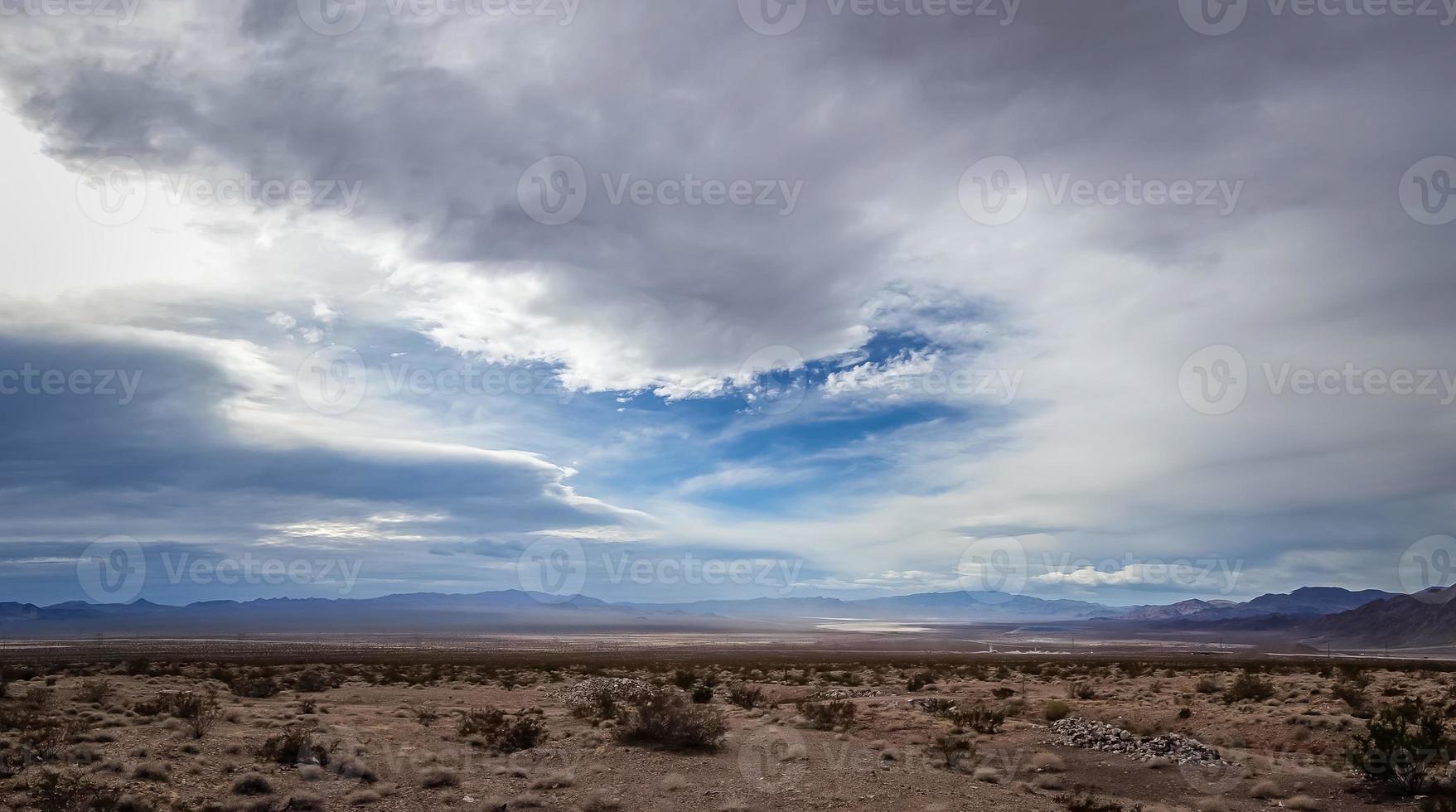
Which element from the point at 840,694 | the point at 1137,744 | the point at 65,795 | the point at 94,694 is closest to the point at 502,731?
the point at 65,795

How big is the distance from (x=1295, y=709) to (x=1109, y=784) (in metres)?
11.4

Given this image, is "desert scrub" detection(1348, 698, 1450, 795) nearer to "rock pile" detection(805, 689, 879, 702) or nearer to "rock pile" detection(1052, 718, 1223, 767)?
"rock pile" detection(1052, 718, 1223, 767)

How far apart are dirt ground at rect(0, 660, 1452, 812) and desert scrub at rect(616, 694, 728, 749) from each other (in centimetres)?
43

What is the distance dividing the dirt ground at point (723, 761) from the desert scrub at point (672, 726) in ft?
1.40

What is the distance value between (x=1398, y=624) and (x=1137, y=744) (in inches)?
8037

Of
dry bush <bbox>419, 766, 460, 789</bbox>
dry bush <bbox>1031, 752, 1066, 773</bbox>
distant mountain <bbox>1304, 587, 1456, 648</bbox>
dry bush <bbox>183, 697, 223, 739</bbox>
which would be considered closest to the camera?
dry bush <bbox>419, 766, 460, 789</bbox>

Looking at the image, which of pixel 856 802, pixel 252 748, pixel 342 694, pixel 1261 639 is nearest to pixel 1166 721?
pixel 856 802

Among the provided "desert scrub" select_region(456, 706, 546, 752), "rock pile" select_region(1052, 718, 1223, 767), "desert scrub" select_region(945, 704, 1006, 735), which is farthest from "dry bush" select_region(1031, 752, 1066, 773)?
"desert scrub" select_region(456, 706, 546, 752)

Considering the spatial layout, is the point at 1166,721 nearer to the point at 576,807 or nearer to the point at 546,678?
the point at 576,807

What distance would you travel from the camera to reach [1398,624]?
558 feet

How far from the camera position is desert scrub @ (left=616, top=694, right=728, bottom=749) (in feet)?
63.0

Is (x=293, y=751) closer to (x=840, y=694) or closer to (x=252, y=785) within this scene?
(x=252, y=785)

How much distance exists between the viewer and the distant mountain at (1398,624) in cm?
15550

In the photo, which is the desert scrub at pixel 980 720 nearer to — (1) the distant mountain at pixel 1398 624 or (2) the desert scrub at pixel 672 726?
(2) the desert scrub at pixel 672 726
